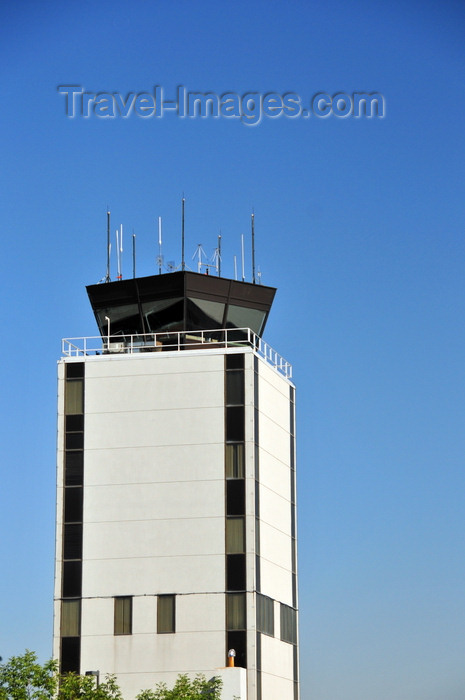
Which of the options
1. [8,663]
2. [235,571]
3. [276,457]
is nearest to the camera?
[8,663]

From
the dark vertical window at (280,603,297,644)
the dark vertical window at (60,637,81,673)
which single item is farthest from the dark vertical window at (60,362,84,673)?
the dark vertical window at (280,603,297,644)

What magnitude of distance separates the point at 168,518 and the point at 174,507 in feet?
2.51

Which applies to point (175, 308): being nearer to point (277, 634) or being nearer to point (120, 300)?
point (120, 300)

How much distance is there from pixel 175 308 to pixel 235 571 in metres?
18.1

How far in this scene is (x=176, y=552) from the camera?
88625 millimetres

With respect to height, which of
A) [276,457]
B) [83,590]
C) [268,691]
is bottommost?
[268,691]

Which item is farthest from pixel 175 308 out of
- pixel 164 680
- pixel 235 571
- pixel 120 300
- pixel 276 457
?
pixel 164 680

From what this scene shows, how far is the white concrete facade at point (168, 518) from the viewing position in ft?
286

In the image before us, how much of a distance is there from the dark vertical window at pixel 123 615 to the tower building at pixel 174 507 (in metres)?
0.06

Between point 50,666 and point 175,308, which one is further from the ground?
point 175,308

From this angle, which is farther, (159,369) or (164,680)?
(159,369)

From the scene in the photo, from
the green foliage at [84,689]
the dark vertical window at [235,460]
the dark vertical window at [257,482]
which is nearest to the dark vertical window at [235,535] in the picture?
the dark vertical window at [257,482]

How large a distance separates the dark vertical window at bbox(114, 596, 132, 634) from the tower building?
6cm

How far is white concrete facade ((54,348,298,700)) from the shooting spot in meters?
87.2
